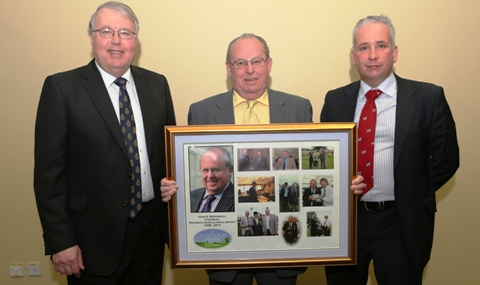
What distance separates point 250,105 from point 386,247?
113 cm

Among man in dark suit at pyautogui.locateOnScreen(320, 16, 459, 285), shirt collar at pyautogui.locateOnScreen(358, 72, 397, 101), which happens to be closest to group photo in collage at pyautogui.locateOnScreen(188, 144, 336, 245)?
man in dark suit at pyautogui.locateOnScreen(320, 16, 459, 285)

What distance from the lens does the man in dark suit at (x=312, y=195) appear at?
2.12m

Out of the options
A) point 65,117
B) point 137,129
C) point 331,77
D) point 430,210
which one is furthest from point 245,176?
point 331,77

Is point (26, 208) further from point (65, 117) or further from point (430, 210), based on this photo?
point (430, 210)

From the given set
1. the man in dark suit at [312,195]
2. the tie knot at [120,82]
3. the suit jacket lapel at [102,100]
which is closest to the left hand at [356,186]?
the man in dark suit at [312,195]

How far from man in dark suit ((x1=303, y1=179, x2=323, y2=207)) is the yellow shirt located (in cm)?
47

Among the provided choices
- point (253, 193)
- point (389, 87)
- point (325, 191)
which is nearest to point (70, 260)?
point (253, 193)

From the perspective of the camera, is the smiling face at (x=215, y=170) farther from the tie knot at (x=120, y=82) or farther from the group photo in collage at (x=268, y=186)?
the tie knot at (x=120, y=82)

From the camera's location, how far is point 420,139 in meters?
2.35

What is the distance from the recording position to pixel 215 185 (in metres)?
2.11

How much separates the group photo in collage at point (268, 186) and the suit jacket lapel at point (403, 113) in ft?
1.51

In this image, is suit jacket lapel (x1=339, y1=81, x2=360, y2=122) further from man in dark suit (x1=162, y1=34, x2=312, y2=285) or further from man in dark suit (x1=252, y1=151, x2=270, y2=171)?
man in dark suit (x1=252, y1=151, x2=270, y2=171)

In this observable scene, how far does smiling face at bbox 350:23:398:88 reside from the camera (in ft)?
7.84

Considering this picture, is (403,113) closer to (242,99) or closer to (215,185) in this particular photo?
(242,99)
